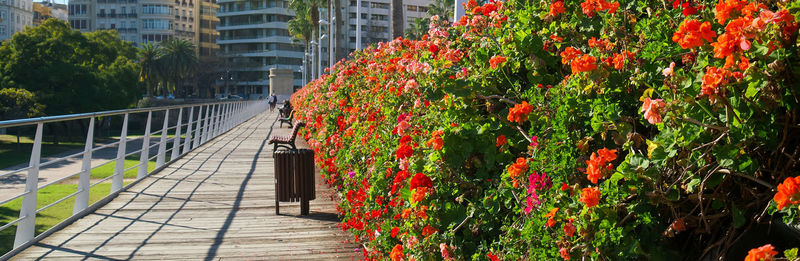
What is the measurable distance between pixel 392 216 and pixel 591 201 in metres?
2.25

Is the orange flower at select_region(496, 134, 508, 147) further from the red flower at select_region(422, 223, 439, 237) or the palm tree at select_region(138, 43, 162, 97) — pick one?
the palm tree at select_region(138, 43, 162, 97)

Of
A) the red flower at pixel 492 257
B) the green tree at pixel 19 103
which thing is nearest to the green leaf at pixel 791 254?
the red flower at pixel 492 257

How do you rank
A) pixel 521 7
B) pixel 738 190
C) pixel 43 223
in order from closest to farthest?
pixel 738 190
pixel 521 7
pixel 43 223

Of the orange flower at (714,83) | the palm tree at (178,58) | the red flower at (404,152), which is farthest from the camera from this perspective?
the palm tree at (178,58)

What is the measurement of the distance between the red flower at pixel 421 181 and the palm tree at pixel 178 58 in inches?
3872

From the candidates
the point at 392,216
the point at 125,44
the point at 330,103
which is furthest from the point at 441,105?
the point at 125,44

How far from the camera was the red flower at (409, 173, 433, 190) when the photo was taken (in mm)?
3246

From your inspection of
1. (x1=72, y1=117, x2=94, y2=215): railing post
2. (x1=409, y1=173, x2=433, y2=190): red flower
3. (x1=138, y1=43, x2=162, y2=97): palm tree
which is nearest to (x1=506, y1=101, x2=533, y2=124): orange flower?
(x1=409, y1=173, x2=433, y2=190): red flower

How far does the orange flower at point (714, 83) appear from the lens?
1640 mm

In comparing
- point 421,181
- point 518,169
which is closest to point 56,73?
point 421,181

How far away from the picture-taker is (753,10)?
69.6 inches

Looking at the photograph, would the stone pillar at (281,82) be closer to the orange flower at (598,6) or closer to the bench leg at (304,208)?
the bench leg at (304,208)

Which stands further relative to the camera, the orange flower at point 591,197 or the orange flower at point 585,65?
the orange flower at point 585,65

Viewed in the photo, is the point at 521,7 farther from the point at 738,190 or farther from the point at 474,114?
the point at 738,190
